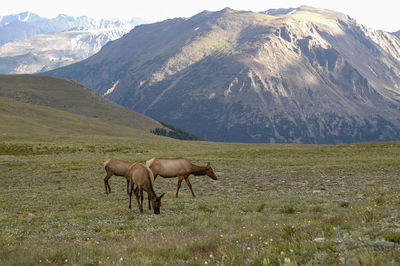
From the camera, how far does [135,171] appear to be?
64.5 ft

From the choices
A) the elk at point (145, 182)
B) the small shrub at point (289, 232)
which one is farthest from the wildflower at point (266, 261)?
the elk at point (145, 182)

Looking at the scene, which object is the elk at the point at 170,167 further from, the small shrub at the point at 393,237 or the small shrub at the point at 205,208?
the small shrub at the point at 393,237

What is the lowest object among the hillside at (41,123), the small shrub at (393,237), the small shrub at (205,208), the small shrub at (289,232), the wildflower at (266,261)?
the small shrub at (205,208)

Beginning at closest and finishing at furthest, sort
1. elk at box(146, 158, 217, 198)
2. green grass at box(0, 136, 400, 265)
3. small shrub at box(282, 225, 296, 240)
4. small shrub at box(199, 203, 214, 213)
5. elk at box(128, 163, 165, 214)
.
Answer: green grass at box(0, 136, 400, 265) → small shrub at box(282, 225, 296, 240) → elk at box(128, 163, 165, 214) → small shrub at box(199, 203, 214, 213) → elk at box(146, 158, 217, 198)

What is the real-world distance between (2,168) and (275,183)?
103ft

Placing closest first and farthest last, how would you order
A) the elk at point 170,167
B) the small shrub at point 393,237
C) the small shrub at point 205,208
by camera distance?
the small shrub at point 393,237 < the small shrub at point 205,208 < the elk at point 170,167

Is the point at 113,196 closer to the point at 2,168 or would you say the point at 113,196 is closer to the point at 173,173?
the point at 173,173

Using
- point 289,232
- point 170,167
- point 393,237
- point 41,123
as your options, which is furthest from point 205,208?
point 41,123

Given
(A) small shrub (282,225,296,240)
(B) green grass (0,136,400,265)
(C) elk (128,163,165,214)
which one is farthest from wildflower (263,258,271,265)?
(C) elk (128,163,165,214)

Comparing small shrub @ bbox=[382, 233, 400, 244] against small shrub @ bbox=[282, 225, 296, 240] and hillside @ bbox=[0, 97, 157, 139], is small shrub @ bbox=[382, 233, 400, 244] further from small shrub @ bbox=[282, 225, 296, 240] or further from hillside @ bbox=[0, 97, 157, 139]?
hillside @ bbox=[0, 97, 157, 139]

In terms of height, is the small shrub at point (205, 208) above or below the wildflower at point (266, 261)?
below

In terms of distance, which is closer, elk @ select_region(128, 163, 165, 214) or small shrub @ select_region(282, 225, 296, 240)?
small shrub @ select_region(282, 225, 296, 240)

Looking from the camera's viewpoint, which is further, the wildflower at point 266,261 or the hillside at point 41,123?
the hillside at point 41,123

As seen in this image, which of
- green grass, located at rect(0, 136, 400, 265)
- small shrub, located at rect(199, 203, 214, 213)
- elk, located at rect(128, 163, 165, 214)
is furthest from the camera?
small shrub, located at rect(199, 203, 214, 213)
